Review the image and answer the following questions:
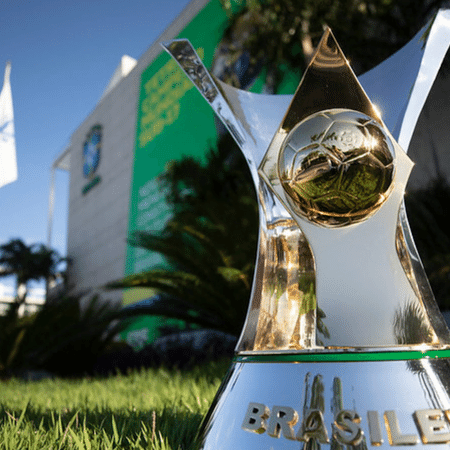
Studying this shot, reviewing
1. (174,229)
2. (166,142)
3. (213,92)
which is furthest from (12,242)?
(213,92)

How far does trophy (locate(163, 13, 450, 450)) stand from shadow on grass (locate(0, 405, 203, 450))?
246mm

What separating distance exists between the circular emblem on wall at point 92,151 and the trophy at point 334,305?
1637 cm

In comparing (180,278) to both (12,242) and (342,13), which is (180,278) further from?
(12,242)

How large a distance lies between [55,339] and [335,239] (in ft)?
15.6

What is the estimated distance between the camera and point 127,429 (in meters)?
0.99

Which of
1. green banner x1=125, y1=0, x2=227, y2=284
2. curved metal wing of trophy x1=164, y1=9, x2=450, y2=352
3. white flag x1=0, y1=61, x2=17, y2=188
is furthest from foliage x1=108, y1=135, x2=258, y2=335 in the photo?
green banner x1=125, y1=0, x2=227, y2=284

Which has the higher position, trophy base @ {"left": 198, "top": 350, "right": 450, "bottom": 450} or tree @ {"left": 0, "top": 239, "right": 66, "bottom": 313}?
tree @ {"left": 0, "top": 239, "right": 66, "bottom": 313}

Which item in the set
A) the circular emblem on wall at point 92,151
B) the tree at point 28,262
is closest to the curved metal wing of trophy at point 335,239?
the circular emblem on wall at point 92,151

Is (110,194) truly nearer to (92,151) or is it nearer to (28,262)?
(92,151)

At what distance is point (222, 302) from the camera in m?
4.14

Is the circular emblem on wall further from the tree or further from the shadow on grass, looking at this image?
the shadow on grass

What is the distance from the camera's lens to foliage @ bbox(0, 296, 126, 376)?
4.74m

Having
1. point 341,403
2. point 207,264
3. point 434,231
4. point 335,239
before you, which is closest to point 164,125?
point 207,264

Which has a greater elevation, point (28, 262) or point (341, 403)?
point (28, 262)
